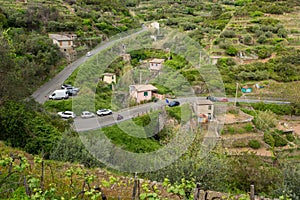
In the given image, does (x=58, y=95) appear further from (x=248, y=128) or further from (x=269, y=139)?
(x=269, y=139)

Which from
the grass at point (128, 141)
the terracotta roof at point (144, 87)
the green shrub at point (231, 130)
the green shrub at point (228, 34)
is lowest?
the green shrub at point (231, 130)

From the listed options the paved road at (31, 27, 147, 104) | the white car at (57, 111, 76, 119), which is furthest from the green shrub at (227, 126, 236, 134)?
the paved road at (31, 27, 147, 104)

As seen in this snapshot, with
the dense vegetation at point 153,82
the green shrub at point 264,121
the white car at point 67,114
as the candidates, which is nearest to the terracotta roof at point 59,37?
the dense vegetation at point 153,82

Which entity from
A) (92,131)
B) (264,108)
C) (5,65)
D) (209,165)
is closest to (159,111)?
(92,131)

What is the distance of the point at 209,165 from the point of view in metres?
5.99

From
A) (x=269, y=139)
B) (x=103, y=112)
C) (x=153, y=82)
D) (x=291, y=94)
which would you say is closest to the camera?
(x=103, y=112)

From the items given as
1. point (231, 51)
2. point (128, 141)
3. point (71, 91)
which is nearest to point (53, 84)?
point (71, 91)

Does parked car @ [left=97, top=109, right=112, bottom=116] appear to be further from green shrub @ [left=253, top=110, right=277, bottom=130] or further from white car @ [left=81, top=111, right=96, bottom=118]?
green shrub @ [left=253, top=110, right=277, bottom=130]

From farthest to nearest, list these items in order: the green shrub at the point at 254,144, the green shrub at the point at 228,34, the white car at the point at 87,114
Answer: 1. the green shrub at the point at 228,34
2. the green shrub at the point at 254,144
3. the white car at the point at 87,114

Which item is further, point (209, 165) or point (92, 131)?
point (92, 131)

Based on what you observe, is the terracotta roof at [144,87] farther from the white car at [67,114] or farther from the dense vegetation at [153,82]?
the white car at [67,114]

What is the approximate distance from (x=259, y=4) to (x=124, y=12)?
15.6 meters

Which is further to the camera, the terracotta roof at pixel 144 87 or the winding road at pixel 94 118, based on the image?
the terracotta roof at pixel 144 87

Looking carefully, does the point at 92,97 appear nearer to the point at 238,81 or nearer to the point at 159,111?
the point at 159,111
